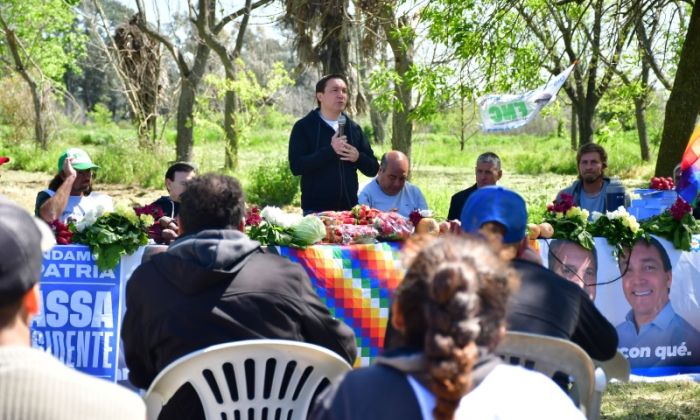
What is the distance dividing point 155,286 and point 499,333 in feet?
5.93

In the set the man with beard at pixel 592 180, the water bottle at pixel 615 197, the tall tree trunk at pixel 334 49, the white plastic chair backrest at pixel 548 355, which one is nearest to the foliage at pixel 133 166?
the tall tree trunk at pixel 334 49

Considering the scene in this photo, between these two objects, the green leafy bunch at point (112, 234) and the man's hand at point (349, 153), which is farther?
the man's hand at point (349, 153)

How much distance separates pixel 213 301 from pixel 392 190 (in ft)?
14.2

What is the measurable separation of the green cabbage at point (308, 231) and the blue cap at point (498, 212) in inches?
98.1

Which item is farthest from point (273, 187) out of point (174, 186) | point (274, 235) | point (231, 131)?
point (274, 235)

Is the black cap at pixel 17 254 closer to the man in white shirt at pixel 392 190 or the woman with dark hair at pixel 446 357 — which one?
the woman with dark hair at pixel 446 357

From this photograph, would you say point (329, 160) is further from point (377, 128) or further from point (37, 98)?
point (377, 128)

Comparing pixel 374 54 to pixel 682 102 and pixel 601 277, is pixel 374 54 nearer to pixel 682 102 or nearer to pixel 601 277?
pixel 682 102

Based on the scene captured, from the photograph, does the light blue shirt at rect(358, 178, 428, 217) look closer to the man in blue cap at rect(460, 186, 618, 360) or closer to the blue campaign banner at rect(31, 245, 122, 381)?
the blue campaign banner at rect(31, 245, 122, 381)

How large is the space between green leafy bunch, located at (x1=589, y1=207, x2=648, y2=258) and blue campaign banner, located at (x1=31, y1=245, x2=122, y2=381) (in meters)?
3.39

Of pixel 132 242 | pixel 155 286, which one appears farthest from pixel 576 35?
pixel 155 286

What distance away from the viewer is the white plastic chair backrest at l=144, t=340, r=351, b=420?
3.14 metres

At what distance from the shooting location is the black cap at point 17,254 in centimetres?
196

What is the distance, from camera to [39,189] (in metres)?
21.1
